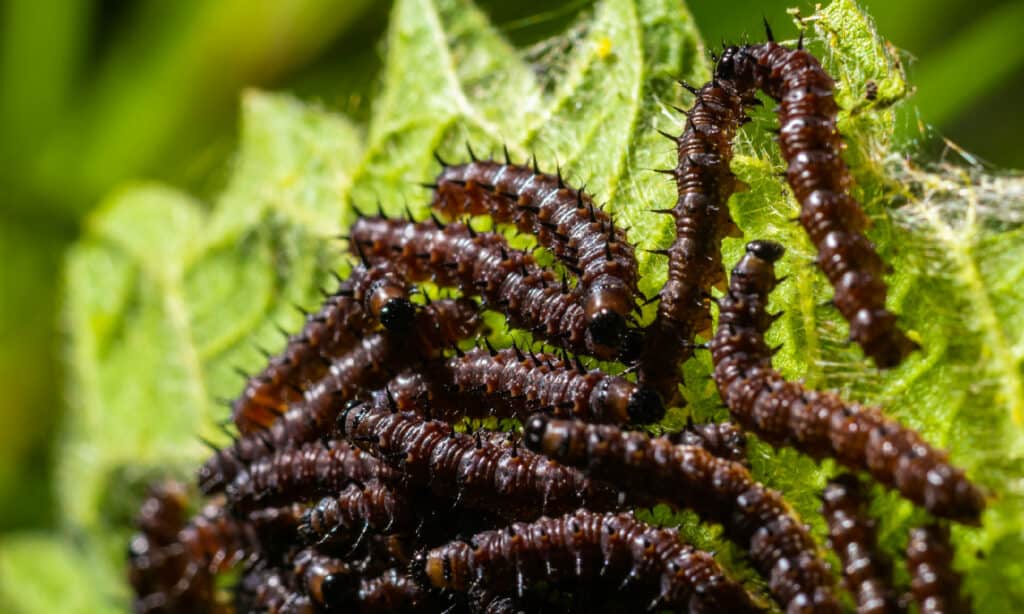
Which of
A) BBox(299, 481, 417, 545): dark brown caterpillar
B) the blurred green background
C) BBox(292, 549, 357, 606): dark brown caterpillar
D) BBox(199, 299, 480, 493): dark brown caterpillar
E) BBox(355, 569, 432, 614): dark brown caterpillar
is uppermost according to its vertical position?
the blurred green background

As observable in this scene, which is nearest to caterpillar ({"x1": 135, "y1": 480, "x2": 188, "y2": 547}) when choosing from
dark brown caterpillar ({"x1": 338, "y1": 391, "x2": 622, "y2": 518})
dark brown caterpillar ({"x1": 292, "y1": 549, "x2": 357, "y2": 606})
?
dark brown caterpillar ({"x1": 292, "y1": 549, "x2": 357, "y2": 606})

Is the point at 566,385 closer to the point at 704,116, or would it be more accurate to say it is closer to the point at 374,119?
the point at 704,116

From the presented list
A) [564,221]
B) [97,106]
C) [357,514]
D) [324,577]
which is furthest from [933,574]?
[97,106]

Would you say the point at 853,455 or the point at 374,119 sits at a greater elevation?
the point at 374,119

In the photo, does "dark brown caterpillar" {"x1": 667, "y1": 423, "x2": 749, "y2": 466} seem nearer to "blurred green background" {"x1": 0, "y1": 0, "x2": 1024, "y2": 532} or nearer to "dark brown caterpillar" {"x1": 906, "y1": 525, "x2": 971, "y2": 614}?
"dark brown caterpillar" {"x1": 906, "y1": 525, "x2": 971, "y2": 614}

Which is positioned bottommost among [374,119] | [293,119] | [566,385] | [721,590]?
[721,590]

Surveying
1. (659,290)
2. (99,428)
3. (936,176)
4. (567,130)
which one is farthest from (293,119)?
(936,176)

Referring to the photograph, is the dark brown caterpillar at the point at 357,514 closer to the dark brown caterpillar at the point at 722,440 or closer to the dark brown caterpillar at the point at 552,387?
the dark brown caterpillar at the point at 552,387
